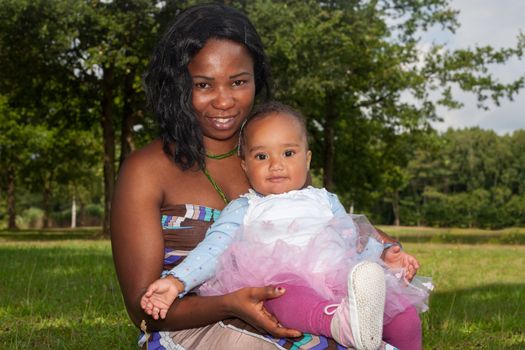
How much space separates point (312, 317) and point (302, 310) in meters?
0.05

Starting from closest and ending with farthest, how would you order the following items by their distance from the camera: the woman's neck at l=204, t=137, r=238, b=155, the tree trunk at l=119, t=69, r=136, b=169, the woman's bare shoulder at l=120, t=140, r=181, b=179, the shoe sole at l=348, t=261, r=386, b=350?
the shoe sole at l=348, t=261, r=386, b=350 < the woman's bare shoulder at l=120, t=140, r=181, b=179 < the woman's neck at l=204, t=137, r=238, b=155 < the tree trunk at l=119, t=69, r=136, b=169

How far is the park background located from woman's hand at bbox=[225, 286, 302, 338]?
2.99 meters

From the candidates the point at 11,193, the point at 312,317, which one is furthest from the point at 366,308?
the point at 11,193

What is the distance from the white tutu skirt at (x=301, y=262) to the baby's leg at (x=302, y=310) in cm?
5

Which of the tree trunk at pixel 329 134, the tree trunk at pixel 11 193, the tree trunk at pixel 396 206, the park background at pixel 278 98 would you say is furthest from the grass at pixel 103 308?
the tree trunk at pixel 396 206

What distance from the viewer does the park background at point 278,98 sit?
6.97m

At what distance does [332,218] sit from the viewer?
330cm

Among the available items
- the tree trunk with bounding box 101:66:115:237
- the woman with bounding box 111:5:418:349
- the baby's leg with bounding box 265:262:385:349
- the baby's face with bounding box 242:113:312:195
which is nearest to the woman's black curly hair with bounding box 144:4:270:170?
the woman with bounding box 111:5:418:349

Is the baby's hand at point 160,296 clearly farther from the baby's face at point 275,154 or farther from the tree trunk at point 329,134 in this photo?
the tree trunk at point 329,134

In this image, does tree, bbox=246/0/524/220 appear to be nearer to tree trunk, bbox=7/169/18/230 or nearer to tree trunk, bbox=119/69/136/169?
tree trunk, bbox=119/69/136/169

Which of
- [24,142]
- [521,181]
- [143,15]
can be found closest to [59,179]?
[24,142]

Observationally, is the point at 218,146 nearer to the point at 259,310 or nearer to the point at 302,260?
the point at 302,260

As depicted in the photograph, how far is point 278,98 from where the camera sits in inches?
787

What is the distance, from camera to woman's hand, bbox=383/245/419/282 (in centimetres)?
332
